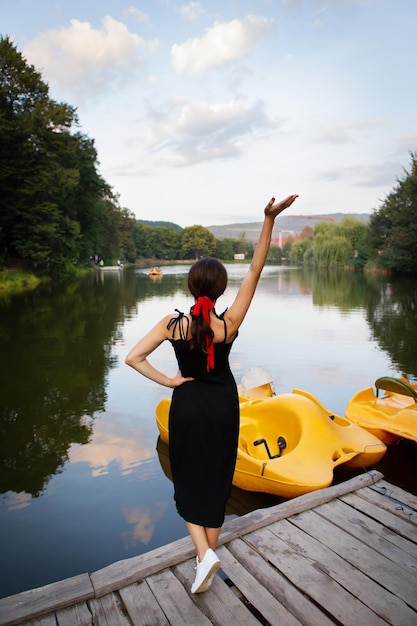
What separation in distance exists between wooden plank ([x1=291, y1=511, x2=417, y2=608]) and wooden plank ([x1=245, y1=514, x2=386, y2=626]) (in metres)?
0.20

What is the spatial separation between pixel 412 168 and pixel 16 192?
29786 millimetres

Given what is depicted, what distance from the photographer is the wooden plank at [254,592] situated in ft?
7.03

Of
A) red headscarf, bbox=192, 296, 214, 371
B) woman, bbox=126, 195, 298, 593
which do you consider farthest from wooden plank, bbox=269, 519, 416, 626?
red headscarf, bbox=192, 296, 214, 371

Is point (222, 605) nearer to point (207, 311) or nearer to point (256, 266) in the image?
point (207, 311)

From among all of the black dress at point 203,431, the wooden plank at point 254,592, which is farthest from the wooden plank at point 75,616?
the wooden plank at point 254,592

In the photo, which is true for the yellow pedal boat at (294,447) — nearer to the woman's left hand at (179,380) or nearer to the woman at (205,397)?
the woman at (205,397)

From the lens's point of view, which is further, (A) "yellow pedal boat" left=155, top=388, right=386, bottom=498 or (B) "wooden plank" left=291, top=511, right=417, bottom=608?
(A) "yellow pedal boat" left=155, top=388, right=386, bottom=498

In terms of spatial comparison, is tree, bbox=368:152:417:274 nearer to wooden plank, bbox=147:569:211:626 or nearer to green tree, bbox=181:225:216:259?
wooden plank, bbox=147:569:211:626

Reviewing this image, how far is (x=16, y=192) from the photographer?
27.8 m

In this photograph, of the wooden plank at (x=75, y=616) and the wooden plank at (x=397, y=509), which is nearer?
the wooden plank at (x=75, y=616)

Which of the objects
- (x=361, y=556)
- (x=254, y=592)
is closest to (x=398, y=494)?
(x=361, y=556)

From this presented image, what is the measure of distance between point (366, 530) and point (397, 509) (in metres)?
0.36

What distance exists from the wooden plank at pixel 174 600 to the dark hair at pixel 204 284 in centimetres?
120

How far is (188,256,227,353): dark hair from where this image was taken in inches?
85.0
